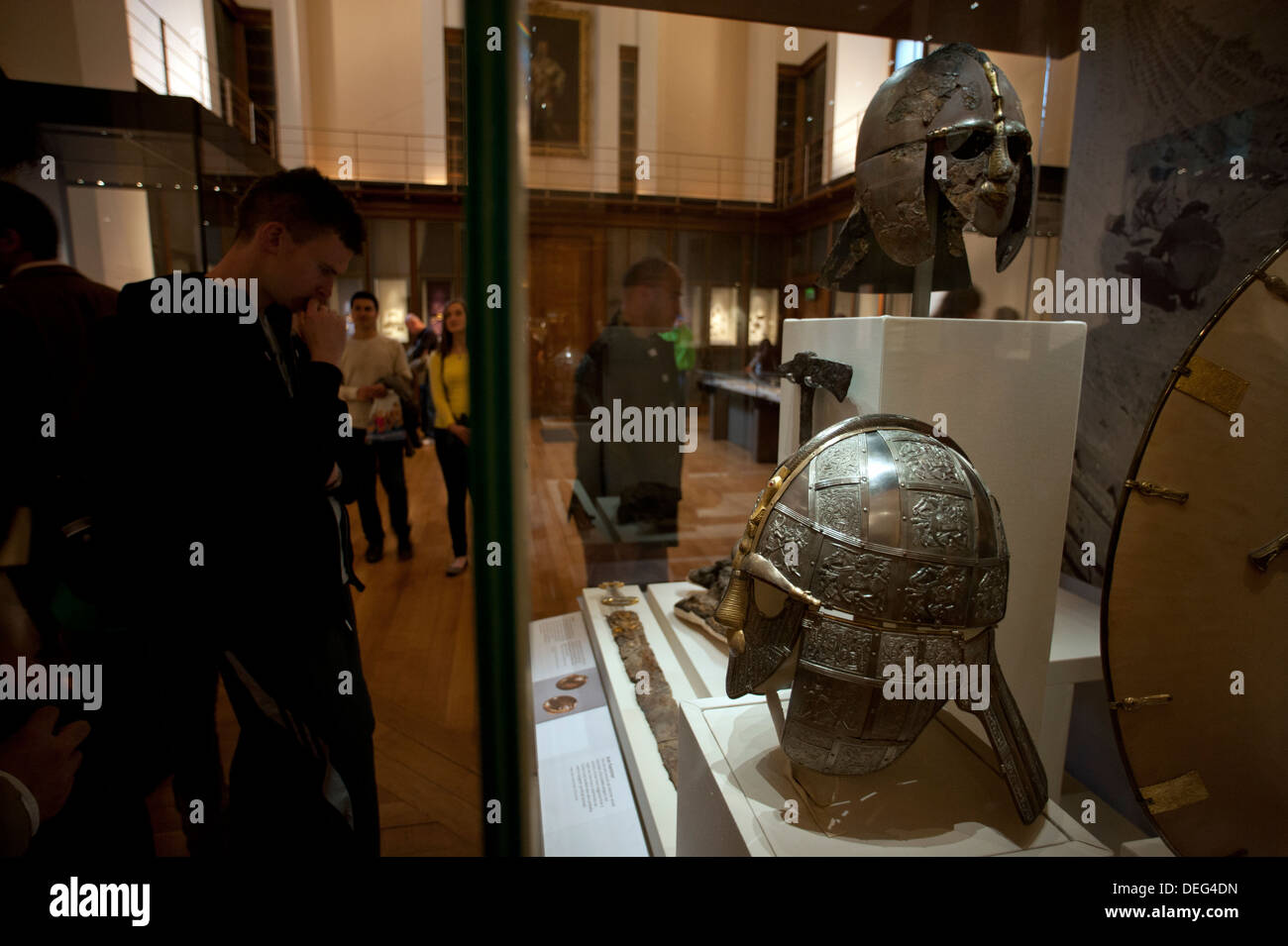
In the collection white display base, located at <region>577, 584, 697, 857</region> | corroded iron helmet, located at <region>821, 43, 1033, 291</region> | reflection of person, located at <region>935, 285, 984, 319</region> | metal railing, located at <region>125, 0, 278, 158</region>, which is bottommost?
white display base, located at <region>577, 584, 697, 857</region>

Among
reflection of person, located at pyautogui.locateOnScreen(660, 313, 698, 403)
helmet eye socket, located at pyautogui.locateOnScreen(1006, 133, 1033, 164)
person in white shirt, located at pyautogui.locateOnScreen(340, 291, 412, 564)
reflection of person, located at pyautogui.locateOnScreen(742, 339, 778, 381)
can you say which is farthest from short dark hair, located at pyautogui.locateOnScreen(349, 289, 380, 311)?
reflection of person, located at pyautogui.locateOnScreen(742, 339, 778, 381)

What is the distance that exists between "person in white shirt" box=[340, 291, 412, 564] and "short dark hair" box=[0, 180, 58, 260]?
386 millimetres

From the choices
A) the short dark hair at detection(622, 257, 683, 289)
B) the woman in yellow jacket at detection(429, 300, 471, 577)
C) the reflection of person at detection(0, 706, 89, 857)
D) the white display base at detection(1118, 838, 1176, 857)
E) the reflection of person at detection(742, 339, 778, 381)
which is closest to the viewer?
the woman in yellow jacket at detection(429, 300, 471, 577)

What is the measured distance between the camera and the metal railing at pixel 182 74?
879mm

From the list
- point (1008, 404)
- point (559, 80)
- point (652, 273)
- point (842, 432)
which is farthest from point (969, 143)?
point (559, 80)

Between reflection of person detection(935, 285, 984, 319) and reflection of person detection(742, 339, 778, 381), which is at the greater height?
reflection of person detection(935, 285, 984, 319)

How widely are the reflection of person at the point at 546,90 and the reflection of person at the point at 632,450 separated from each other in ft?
1.73

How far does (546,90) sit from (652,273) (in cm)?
67

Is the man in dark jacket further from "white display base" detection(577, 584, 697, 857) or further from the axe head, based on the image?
the axe head

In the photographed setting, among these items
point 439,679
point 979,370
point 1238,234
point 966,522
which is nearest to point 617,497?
point 979,370

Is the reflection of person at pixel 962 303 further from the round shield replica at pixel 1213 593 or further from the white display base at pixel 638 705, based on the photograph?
the white display base at pixel 638 705

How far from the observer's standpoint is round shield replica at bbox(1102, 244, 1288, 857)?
59.4 inches

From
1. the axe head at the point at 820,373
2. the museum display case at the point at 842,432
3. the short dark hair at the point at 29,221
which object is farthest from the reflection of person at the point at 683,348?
the short dark hair at the point at 29,221
